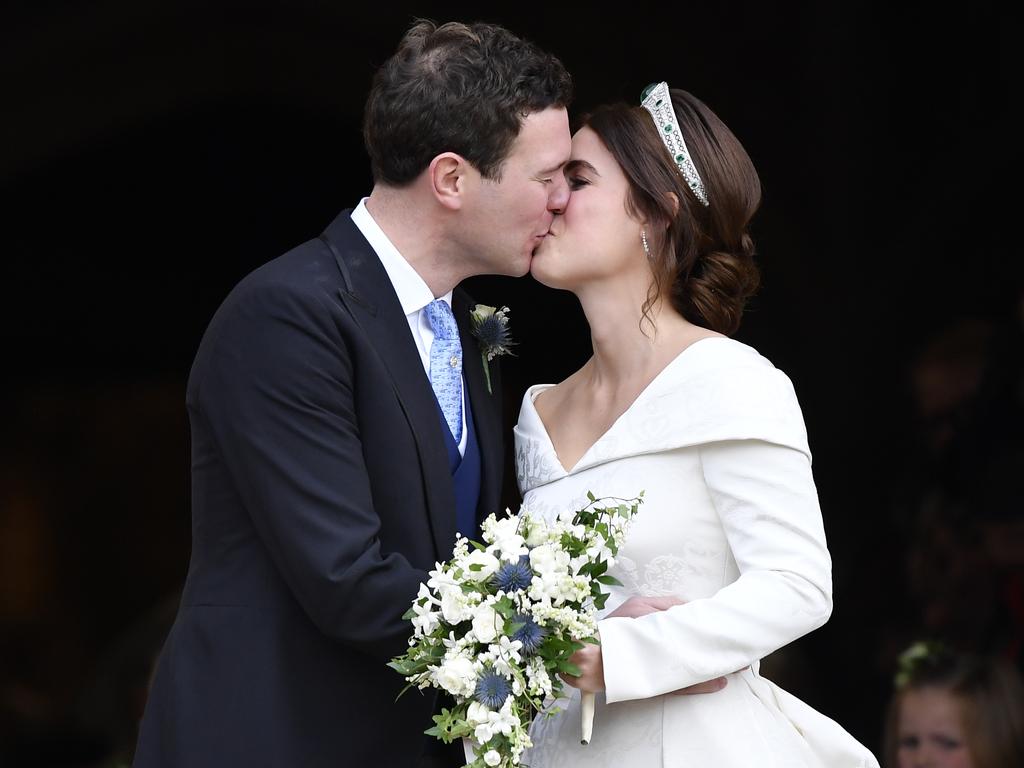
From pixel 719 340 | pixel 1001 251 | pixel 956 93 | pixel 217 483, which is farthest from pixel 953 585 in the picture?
pixel 217 483

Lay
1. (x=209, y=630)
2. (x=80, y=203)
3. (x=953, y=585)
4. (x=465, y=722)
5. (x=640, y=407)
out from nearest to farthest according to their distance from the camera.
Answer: (x=465, y=722) → (x=209, y=630) → (x=640, y=407) → (x=953, y=585) → (x=80, y=203)

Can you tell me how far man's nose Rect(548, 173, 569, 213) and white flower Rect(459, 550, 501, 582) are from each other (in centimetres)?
90

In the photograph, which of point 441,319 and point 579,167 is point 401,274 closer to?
point 441,319

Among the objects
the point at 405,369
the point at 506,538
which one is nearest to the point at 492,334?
the point at 405,369

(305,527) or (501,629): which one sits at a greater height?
(305,527)

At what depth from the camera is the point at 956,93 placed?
638 centimetres

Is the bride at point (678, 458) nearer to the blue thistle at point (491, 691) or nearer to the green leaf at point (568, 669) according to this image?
the green leaf at point (568, 669)

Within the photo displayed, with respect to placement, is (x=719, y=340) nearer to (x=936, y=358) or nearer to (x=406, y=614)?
(x=406, y=614)

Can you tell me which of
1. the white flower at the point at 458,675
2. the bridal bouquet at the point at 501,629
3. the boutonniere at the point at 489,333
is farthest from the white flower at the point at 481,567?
the boutonniere at the point at 489,333

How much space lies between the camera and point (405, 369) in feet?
8.95

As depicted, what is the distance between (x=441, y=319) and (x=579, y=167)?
425mm

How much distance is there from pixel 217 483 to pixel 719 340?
96 cm

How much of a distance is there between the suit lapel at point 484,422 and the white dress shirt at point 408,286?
0.25ft

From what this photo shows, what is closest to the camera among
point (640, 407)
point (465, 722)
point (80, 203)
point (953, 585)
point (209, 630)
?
point (465, 722)
